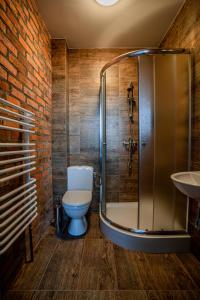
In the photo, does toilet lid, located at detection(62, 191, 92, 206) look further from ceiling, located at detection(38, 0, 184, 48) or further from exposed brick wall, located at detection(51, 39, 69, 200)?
ceiling, located at detection(38, 0, 184, 48)

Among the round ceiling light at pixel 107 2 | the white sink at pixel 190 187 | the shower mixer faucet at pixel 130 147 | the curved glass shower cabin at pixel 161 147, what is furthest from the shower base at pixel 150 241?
the round ceiling light at pixel 107 2

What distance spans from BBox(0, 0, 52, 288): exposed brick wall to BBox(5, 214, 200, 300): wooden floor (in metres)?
0.27

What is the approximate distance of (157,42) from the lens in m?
2.34

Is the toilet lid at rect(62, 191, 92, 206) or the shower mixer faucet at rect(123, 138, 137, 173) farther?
the shower mixer faucet at rect(123, 138, 137, 173)

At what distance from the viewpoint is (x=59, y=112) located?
7.35ft

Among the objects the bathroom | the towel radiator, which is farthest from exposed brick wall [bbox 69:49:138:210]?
the towel radiator

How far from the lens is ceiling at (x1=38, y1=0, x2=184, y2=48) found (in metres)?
1.69

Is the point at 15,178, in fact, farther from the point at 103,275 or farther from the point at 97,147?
the point at 97,147

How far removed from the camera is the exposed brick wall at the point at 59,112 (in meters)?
2.22

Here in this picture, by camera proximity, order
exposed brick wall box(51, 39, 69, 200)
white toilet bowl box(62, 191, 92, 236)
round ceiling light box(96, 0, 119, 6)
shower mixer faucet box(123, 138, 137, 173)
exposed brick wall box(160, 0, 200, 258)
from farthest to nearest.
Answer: shower mixer faucet box(123, 138, 137, 173), exposed brick wall box(51, 39, 69, 200), white toilet bowl box(62, 191, 92, 236), round ceiling light box(96, 0, 119, 6), exposed brick wall box(160, 0, 200, 258)

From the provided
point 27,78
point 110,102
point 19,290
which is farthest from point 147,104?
point 19,290

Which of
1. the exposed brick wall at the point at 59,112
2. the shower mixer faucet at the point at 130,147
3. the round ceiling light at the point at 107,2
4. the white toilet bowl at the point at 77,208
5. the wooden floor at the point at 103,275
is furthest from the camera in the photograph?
the shower mixer faucet at the point at 130,147

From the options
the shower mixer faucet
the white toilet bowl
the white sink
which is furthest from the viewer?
the shower mixer faucet

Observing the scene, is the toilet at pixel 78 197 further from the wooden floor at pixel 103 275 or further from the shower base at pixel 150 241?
the shower base at pixel 150 241
